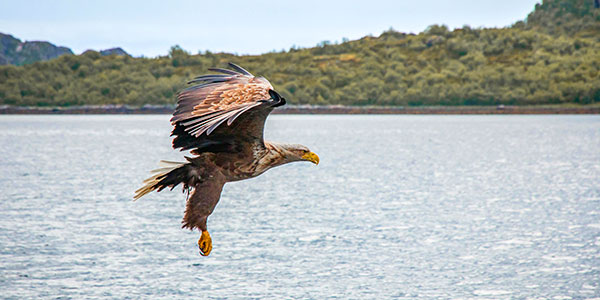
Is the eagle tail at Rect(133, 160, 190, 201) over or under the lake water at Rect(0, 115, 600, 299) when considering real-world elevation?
over

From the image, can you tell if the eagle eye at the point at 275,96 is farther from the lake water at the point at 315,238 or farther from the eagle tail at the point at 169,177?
the lake water at the point at 315,238

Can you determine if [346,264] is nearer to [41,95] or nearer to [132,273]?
[132,273]

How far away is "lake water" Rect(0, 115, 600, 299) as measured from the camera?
17969 mm

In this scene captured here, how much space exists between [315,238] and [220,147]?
1715cm

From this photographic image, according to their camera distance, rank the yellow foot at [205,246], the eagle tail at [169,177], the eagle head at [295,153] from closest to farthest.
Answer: the yellow foot at [205,246], the eagle head at [295,153], the eagle tail at [169,177]

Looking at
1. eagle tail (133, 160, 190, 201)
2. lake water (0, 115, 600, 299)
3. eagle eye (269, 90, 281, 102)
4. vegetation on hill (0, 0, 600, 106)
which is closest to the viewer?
eagle eye (269, 90, 281, 102)

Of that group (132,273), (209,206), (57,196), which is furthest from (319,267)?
(57,196)

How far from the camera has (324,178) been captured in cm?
4791

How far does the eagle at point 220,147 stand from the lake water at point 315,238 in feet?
31.3

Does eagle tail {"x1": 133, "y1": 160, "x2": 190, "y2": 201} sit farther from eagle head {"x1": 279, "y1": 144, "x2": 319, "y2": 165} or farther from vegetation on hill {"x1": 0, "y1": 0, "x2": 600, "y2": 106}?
vegetation on hill {"x1": 0, "y1": 0, "x2": 600, "y2": 106}

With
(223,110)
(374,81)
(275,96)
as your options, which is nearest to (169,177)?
(223,110)

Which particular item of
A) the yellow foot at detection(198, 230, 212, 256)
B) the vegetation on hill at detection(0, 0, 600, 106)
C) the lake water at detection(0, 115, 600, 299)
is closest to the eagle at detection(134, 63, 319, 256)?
the yellow foot at detection(198, 230, 212, 256)

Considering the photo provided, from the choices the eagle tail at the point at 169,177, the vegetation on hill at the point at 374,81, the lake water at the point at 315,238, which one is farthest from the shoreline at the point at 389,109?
the eagle tail at the point at 169,177

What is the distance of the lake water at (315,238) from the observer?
707 inches
